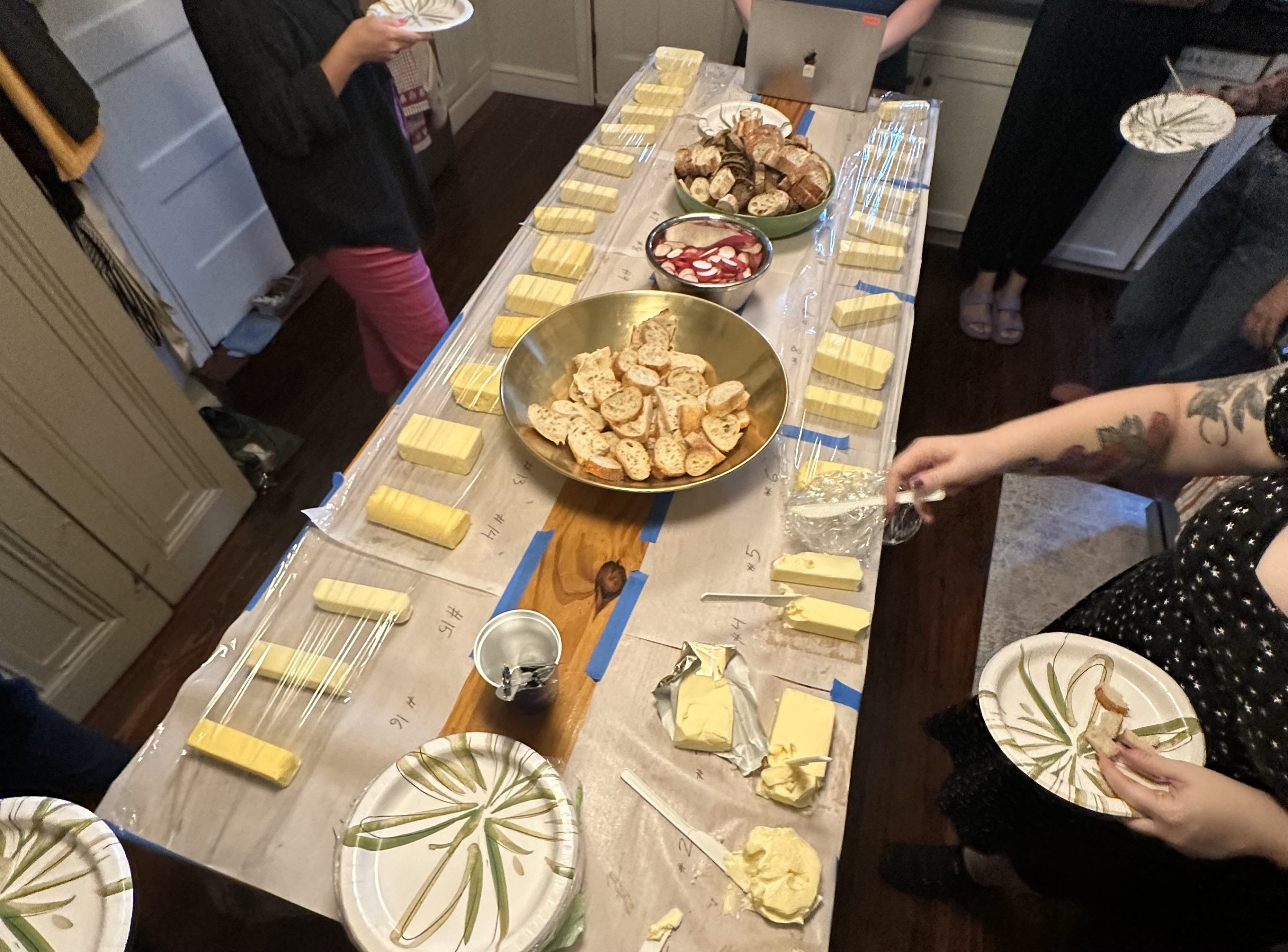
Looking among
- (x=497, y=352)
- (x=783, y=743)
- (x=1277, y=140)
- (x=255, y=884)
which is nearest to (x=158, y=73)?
(x=497, y=352)

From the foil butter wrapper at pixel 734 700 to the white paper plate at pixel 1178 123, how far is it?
1307 millimetres

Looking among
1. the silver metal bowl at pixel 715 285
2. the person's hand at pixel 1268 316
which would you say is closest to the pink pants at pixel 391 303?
the silver metal bowl at pixel 715 285

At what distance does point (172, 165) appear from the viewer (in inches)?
75.5

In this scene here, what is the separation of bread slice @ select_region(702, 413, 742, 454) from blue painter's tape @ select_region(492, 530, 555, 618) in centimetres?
27

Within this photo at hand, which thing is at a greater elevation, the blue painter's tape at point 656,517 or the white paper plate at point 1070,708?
the white paper plate at point 1070,708

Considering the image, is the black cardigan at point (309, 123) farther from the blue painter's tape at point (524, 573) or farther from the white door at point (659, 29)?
the white door at point (659, 29)

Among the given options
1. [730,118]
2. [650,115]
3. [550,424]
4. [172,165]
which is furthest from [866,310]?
[172,165]

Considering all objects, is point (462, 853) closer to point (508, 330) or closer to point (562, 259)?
point (508, 330)

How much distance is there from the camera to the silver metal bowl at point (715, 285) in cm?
123

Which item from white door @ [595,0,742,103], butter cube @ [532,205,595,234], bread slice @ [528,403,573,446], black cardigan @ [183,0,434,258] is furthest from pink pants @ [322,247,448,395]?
white door @ [595,0,742,103]

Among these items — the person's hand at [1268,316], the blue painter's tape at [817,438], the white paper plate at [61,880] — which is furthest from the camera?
the person's hand at [1268,316]

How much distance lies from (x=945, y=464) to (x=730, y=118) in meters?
1.12

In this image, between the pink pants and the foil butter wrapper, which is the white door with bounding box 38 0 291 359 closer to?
the pink pants

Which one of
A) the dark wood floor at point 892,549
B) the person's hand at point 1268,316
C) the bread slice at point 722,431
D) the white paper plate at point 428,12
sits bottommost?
the dark wood floor at point 892,549
